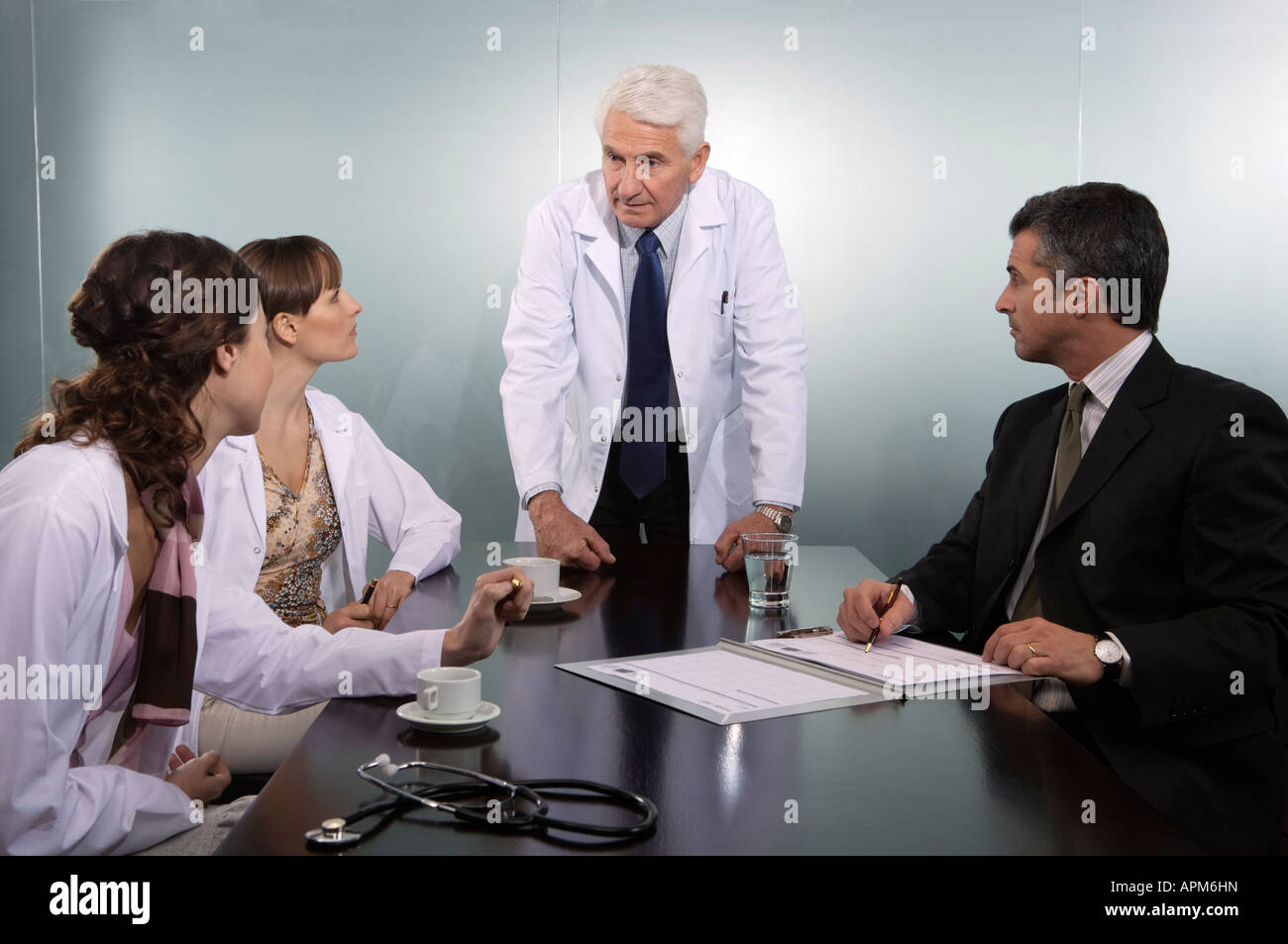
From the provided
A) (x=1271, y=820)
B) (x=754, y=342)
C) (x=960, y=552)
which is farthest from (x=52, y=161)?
Result: (x=1271, y=820)

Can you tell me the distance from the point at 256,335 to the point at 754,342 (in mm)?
1735

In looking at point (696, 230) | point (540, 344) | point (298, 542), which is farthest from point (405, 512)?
point (696, 230)

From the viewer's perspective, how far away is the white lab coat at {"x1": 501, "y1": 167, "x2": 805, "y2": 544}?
124 inches

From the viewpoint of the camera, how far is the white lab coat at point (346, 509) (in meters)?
2.30

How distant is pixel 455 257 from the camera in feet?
14.7

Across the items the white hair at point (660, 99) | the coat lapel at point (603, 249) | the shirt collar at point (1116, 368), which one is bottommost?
the shirt collar at point (1116, 368)

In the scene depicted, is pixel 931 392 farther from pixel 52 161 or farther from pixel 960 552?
pixel 52 161

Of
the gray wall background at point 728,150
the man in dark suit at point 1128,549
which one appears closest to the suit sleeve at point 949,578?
the man in dark suit at point 1128,549

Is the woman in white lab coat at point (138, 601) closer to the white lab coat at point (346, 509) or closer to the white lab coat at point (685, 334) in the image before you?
the white lab coat at point (346, 509)

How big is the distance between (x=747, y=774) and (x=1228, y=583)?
2.81 feet

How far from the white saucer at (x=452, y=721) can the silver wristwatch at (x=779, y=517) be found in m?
1.46

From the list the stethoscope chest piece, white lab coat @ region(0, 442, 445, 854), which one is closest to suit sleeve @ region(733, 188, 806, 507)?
white lab coat @ region(0, 442, 445, 854)

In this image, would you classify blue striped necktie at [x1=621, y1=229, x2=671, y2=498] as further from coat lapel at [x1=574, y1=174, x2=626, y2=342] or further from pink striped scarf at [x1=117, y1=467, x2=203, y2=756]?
pink striped scarf at [x1=117, y1=467, x2=203, y2=756]
